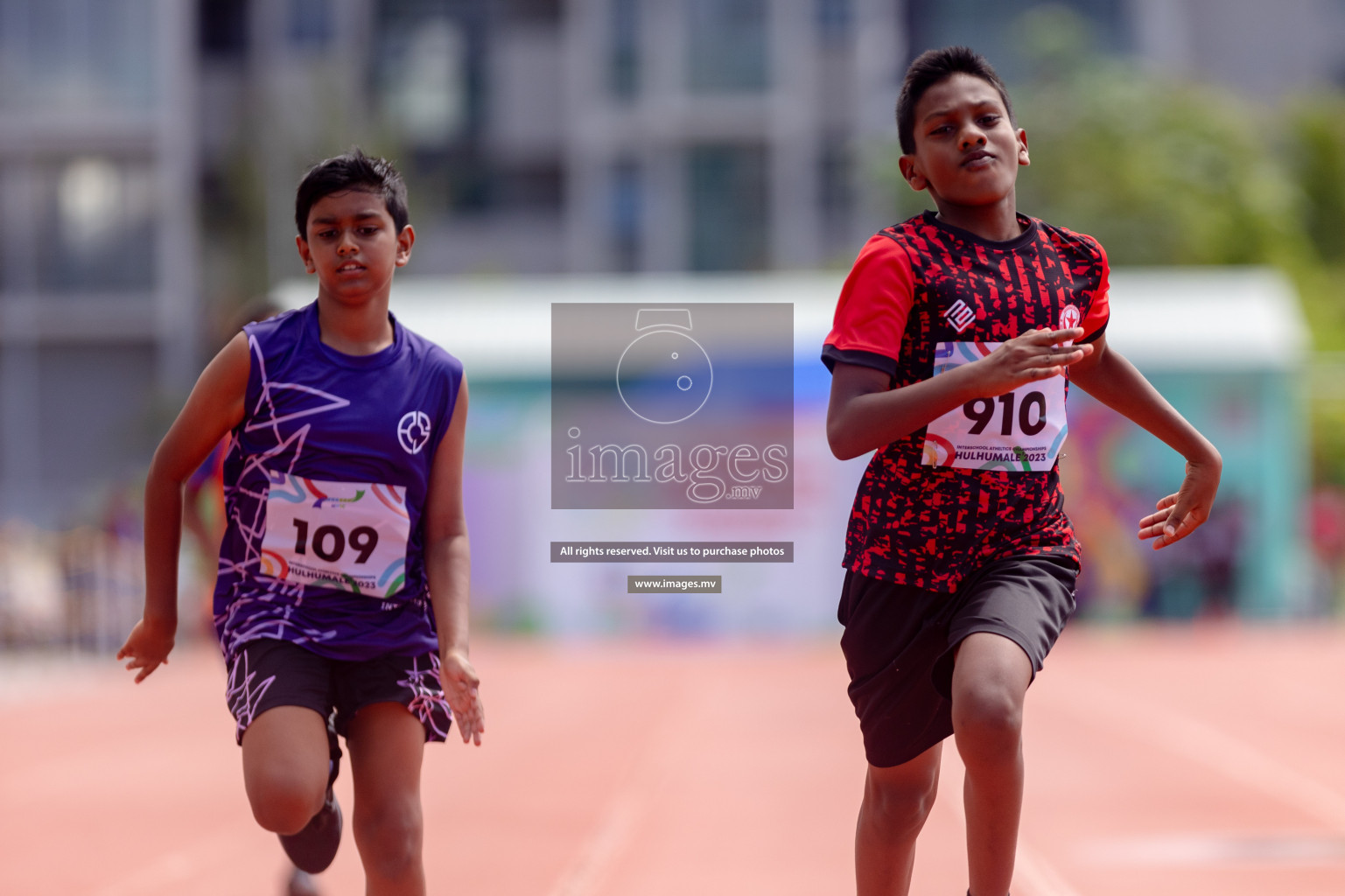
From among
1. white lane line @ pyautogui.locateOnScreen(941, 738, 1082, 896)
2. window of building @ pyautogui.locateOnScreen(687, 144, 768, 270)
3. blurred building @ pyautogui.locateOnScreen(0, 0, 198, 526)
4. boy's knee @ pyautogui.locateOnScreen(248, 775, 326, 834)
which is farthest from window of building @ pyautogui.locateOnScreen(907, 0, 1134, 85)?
boy's knee @ pyautogui.locateOnScreen(248, 775, 326, 834)

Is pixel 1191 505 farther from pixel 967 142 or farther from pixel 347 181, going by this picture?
pixel 347 181

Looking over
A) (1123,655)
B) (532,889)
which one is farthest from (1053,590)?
(1123,655)

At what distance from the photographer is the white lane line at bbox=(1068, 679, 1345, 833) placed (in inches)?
290

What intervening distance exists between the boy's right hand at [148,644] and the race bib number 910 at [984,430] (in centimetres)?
167

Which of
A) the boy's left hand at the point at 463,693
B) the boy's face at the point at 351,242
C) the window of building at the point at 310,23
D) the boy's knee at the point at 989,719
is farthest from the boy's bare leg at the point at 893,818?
the window of building at the point at 310,23

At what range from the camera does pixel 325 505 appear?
3.55 meters

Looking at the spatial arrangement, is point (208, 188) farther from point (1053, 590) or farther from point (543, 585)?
point (1053, 590)

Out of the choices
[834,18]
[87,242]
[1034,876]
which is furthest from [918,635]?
[87,242]

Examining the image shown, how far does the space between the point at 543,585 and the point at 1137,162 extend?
1537 cm

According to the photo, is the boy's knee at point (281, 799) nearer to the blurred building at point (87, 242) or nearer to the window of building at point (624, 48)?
the blurred building at point (87, 242)

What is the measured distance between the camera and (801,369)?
40.3 feet

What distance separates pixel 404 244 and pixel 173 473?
30.2 inches

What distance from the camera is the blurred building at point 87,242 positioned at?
29.5m

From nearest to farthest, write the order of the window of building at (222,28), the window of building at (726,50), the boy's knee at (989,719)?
the boy's knee at (989,719), the window of building at (726,50), the window of building at (222,28)
